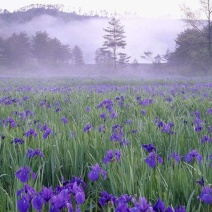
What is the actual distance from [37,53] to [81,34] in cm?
13149

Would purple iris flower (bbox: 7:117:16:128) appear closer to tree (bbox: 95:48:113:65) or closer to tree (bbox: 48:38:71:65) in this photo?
tree (bbox: 95:48:113:65)

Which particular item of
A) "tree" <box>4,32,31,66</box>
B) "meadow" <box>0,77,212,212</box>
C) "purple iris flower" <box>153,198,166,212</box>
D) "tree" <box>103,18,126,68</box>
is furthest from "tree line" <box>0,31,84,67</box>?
"purple iris flower" <box>153,198,166,212</box>

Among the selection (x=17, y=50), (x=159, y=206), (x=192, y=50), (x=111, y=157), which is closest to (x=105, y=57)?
(x=17, y=50)

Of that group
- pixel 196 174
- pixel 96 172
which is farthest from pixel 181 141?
pixel 96 172

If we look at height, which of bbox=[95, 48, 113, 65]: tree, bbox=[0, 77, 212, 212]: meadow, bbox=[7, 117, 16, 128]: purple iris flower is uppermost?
bbox=[95, 48, 113, 65]: tree

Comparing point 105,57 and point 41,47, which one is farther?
point 105,57

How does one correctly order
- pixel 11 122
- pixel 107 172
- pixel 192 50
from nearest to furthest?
pixel 107 172
pixel 11 122
pixel 192 50

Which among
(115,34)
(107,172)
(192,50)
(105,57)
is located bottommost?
(107,172)

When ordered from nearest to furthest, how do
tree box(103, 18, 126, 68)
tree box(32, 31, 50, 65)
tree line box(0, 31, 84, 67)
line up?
tree box(103, 18, 126, 68) < tree line box(0, 31, 84, 67) < tree box(32, 31, 50, 65)

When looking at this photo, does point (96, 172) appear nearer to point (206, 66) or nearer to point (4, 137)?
point (4, 137)

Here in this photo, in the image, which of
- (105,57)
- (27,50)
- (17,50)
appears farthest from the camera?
(105,57)

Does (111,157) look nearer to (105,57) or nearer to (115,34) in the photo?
(115,34)

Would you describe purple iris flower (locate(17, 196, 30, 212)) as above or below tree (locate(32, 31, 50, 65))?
below

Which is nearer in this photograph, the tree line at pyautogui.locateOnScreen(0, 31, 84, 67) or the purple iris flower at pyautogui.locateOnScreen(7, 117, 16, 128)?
the purple iris flower at pyautogui.locateOnScreen(7, 117, 16, 128)
